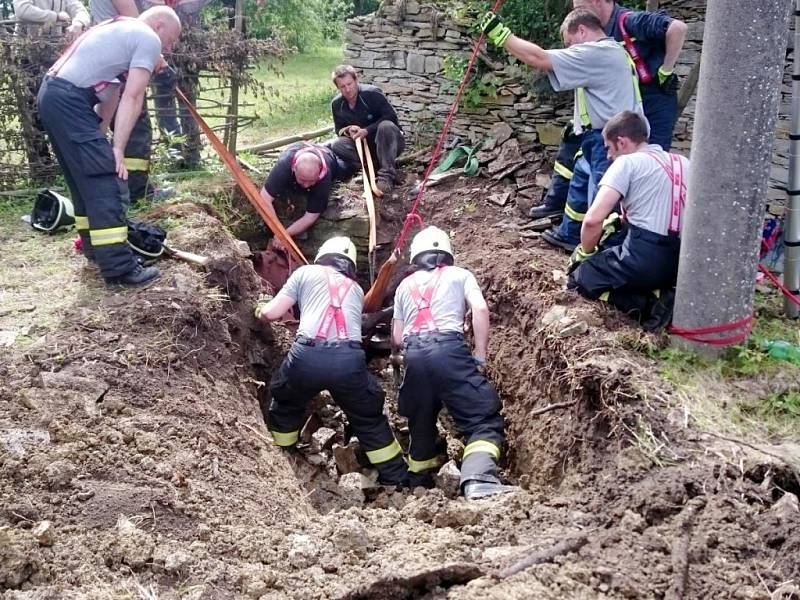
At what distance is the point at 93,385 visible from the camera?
392 cm

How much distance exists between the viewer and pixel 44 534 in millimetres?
2902

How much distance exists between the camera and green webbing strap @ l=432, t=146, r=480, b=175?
761 centimetres

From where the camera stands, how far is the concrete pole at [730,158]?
3473 mm

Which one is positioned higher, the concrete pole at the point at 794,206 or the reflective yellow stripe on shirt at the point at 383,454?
the concrete pole at the point at 794,206

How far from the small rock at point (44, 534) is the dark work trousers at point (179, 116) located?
194 inches

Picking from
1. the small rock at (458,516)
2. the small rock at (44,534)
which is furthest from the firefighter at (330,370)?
the small rock at (44,534)

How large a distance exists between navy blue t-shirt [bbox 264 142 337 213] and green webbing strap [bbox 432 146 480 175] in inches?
47.3

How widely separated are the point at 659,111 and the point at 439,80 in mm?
3123

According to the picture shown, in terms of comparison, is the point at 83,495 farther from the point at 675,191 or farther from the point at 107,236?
the point at 675,191

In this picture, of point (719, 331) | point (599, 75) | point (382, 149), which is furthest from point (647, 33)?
point (382, 149)

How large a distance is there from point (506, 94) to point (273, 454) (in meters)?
4.71

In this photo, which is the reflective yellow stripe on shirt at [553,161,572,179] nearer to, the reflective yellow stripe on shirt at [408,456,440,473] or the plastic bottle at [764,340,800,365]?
the plastic bottle at [764,340,800,365]

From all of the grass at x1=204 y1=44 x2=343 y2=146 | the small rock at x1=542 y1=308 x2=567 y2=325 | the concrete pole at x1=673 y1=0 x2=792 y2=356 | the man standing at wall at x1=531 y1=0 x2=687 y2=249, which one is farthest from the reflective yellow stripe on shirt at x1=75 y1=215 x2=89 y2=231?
the concrete pole at x1=673 y1=0 x2=792 y2=356

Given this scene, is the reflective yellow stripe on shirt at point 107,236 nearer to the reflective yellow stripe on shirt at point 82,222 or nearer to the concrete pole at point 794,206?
the reflective yellow stripe on shirt at point 82,222
